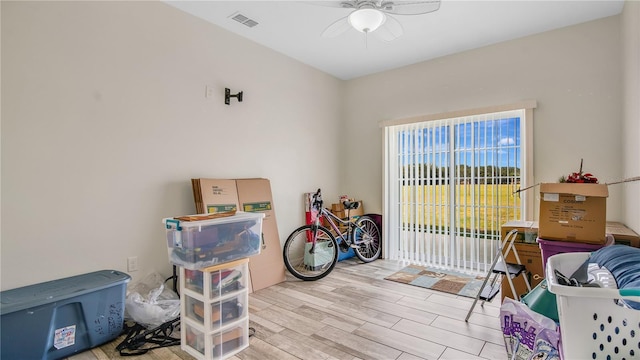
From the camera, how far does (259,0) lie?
2.71m

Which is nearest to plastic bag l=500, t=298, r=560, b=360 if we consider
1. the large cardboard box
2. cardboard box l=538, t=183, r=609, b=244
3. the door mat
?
cardboard box l=538, t=183, r=609, b=244

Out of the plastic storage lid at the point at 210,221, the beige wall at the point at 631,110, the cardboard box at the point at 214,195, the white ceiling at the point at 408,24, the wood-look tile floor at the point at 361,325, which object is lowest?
the wood-look tile floor at the point at 361,325

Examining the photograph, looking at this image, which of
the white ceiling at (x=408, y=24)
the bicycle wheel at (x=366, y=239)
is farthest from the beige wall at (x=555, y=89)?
the bicycle wheel at (x=366, y=239)

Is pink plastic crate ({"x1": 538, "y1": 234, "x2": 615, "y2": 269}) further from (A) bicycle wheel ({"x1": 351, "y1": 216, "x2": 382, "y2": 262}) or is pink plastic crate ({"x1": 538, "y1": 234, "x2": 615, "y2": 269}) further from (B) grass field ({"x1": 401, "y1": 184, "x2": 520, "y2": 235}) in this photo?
(A) bicycle wheel ({"x1": 351, "y1": 216, "x2": 382, "y2": 262})

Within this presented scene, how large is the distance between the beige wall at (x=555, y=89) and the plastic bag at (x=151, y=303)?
3625 mm

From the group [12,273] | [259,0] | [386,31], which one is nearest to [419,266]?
[386,31]

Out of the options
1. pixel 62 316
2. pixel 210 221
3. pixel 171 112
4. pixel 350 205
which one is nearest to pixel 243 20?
pixel 171 112

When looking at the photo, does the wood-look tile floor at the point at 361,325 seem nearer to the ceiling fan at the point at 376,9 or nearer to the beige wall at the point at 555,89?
the beige wall at the point at 555,89

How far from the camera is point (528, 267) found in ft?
8.11

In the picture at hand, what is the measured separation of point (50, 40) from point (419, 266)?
14.2 ft

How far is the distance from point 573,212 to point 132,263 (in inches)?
133

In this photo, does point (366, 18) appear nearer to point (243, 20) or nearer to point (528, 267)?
point (243, 20)

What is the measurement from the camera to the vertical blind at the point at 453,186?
11.5ft

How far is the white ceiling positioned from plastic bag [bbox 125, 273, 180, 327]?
2580 millimetres
